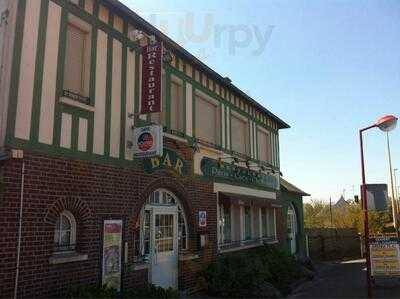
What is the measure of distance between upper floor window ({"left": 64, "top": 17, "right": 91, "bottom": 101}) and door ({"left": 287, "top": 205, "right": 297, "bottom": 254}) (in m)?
15.4

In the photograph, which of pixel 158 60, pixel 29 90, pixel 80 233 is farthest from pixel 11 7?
pixel 80 233

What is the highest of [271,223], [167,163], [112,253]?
[167,163]

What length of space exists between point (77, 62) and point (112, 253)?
391cm

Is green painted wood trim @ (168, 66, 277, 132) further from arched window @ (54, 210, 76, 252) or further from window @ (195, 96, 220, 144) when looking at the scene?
arched window @ (54, 210, 76, 252)

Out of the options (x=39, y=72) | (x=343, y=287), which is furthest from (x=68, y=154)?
(x=343, y=287)

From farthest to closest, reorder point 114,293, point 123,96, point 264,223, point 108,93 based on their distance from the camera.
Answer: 1. point 264,223
2. point 123,96
3. point 108,93
4. point 114,293

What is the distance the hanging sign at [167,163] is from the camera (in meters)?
10.8

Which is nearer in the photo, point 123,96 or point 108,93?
point 108,93

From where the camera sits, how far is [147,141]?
10000 mm

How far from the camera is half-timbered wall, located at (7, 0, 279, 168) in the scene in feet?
25.6

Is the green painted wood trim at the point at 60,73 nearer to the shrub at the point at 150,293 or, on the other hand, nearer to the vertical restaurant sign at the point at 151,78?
the vertical restaurant sign at the point at 151,78

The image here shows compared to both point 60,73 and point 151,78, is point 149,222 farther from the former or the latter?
point 60,73

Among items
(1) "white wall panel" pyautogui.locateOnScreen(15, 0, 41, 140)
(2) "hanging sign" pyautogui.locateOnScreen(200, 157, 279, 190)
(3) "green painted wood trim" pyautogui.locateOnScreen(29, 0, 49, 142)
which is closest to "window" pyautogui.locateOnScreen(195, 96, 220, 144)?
(2) "hanging sign" pyautogui.locateOnScreen(200, 157, 279, 190)

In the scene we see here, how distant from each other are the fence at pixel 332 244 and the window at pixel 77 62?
873 inches
